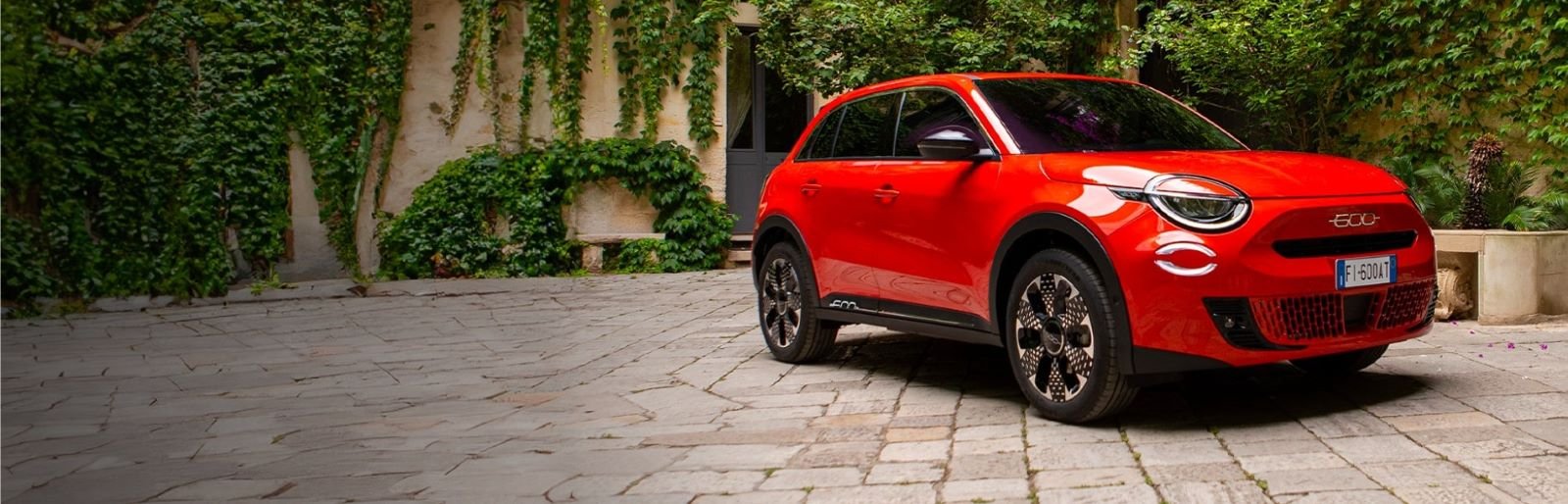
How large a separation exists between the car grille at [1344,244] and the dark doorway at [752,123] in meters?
10.4

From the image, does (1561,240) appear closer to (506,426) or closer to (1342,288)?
(1342,288)

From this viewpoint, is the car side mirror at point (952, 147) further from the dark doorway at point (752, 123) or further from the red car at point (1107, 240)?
the dark doorway at point (752, 123)

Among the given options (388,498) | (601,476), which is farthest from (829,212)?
(388,498)

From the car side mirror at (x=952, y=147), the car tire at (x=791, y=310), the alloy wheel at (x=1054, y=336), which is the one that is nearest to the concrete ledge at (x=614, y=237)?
the car tire at (x=791, y=310)

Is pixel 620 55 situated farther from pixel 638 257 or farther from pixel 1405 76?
pixel 1405 76

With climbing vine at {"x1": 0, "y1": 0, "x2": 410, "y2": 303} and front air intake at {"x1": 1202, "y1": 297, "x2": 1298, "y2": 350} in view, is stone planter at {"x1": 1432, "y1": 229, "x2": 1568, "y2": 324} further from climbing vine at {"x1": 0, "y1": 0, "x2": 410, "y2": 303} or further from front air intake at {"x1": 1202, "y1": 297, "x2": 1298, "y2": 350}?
climbing vine at {"x1": 0, "y1": 0, "x2": 410, "y2": 303}

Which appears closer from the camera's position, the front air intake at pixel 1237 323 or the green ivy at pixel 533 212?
the front air intake at pixel 1237 323

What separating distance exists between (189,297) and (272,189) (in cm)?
128

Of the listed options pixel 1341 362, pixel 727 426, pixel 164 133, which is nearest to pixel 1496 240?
pixel 1341 362

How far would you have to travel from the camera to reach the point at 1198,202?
16.5 ft

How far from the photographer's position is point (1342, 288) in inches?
201

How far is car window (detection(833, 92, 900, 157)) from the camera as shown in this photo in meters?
6.79

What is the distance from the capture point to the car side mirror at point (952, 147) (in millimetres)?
5746

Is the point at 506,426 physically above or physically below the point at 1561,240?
below
